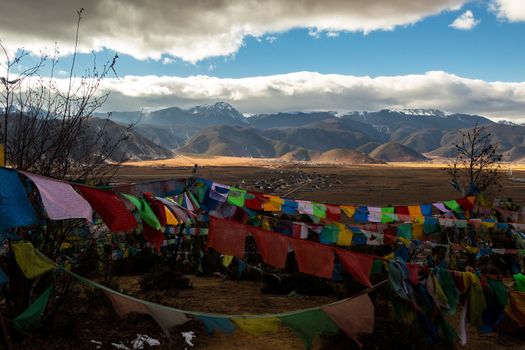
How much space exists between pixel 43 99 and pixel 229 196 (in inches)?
157

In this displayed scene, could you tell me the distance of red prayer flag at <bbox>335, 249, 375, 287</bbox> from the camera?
561 centimetres

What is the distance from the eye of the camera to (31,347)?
6730 mm

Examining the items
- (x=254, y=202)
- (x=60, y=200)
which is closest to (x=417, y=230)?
(x=254, y=202)

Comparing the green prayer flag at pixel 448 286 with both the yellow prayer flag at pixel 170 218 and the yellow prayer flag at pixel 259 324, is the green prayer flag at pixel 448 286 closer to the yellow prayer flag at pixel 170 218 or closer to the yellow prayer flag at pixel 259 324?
the yellow prayer flag at pixel 259 324

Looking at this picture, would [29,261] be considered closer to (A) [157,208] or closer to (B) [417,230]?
(A) [157,208]

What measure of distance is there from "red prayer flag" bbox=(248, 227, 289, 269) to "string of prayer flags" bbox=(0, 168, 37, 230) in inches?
105

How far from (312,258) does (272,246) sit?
0.55 meters

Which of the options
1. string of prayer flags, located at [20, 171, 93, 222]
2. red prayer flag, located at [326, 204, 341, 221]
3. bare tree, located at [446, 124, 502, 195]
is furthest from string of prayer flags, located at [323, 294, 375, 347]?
bare tree, located at [446, 124, 502, 195]

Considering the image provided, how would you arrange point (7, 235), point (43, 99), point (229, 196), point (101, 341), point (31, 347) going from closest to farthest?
point (7, 235) → point (31, 347) → point (101, 341) → point (43, 99) → point (229, 196)

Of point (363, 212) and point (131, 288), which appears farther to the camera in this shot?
point (131, 288)

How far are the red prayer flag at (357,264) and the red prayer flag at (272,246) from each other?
2.38ft

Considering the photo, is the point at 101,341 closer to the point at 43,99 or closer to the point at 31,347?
the point at 31,347

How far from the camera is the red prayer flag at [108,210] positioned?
451cm

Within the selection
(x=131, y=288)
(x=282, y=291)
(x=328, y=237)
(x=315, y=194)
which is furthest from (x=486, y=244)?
(x=315, y=194)
